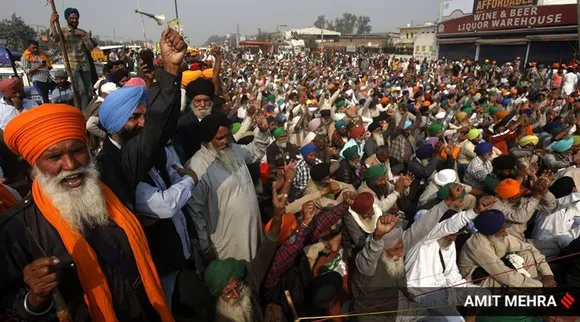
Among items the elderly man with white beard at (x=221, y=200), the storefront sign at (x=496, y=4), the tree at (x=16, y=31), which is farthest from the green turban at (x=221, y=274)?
the tree at (x=16, y=31)

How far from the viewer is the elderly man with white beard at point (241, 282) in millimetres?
2201

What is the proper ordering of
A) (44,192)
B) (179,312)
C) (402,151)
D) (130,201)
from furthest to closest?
1. (402,151)
2. (179,312)
3. (130,201)
4. (44,192)

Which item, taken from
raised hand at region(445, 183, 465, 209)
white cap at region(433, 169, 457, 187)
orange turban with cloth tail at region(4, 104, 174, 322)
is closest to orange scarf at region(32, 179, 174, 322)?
orange turban with cloth tail at region(4, 104, 174, 322)

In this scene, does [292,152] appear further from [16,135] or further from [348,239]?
[16,135]

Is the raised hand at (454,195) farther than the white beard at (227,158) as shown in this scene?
Yes

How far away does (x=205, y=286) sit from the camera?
2256 mm

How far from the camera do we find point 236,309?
7.20ft

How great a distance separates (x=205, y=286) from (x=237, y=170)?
0.93 meters

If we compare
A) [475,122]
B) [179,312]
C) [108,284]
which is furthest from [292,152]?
[475,122]

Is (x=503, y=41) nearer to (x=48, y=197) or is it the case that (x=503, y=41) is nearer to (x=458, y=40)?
(x=458, y=40)

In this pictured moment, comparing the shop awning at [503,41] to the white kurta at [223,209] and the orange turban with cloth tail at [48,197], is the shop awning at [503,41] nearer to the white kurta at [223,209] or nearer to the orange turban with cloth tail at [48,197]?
the white kurta at [223,209]

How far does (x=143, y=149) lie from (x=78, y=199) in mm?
429

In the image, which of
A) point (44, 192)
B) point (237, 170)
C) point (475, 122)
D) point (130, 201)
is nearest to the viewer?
point (44, 192)

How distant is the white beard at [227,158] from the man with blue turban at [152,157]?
1.49 ft
